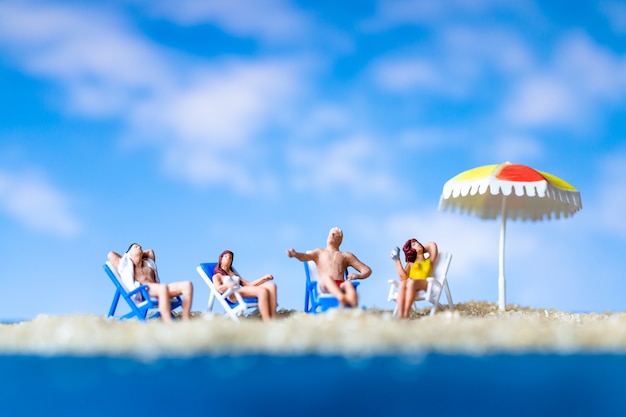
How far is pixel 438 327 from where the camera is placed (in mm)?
6766

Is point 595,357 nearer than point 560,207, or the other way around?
point 595,357

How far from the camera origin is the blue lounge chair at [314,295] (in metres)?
8.49

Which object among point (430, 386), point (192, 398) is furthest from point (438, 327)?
point (192, 398)

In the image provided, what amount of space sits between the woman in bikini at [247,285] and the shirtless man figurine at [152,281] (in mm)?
471

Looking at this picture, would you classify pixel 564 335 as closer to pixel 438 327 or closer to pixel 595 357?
pixel 595 357

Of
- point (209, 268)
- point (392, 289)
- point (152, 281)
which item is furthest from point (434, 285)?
point (152, 281)

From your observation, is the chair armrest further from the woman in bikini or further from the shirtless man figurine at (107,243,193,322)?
the shirtless man figurine at (107,243,193,322)

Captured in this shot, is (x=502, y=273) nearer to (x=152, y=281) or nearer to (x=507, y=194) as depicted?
(x=507, y=194)

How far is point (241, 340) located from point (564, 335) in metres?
2.83

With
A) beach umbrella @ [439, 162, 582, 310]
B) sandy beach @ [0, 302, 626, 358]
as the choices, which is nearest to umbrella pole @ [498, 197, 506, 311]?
beach umbrella @ [439, 162, 582, 310]

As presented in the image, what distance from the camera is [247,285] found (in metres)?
9.25

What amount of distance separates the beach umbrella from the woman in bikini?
3314 millimetres

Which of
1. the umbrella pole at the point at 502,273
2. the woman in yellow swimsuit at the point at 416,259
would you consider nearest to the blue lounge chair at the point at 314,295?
the woman in yellow swimsuit at the point at 416,259

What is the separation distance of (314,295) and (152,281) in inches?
77.9
